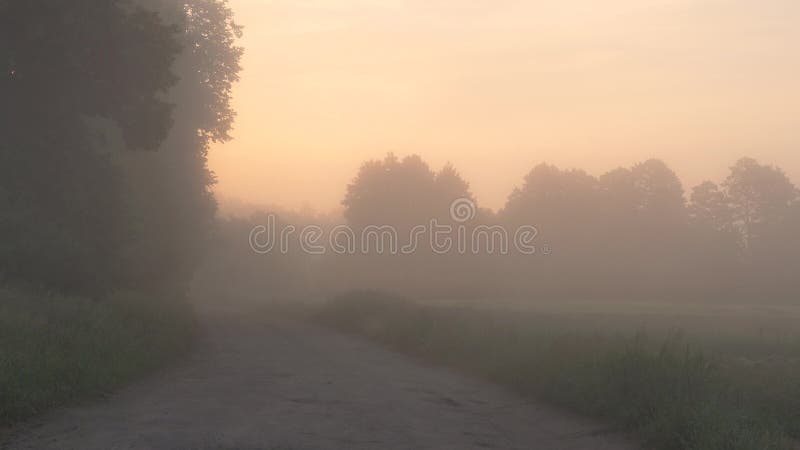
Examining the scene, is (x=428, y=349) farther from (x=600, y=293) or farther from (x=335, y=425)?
(x=600, y=293)

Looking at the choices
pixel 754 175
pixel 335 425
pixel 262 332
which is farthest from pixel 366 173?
pixel 335 425

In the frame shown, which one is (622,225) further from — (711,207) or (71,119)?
(71,119)

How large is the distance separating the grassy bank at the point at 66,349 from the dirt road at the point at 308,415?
487 mm

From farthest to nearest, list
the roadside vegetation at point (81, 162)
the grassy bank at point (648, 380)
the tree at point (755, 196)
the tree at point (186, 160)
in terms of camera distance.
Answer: the tree at point (755, 196) → the tree at point (186, 160) → the roadside vegetation at point (81, 162) → the grassy bank at point (648, 380)

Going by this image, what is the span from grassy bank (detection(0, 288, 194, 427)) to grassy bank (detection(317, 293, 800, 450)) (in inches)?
328

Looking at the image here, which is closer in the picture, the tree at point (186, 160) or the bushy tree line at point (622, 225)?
the tree at point (186, 160)

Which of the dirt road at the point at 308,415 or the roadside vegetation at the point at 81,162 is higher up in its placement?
the roadside vegetation at the point at 81,162

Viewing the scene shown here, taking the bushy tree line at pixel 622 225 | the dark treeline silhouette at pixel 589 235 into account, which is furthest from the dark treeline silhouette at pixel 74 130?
the bushy tree line at pixel 622 225

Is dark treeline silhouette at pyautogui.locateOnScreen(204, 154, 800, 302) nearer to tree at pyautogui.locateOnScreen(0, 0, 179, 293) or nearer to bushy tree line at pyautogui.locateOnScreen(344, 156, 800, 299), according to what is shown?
bushy tree line at pyautogui.locateOnScreen(344, 156, 800, 299)

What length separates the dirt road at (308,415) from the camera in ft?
32.0

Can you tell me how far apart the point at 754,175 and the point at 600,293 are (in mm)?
25769

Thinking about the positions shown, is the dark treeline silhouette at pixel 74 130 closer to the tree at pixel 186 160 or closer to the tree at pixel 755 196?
the tree at pixel 186 160

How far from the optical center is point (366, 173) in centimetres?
9600

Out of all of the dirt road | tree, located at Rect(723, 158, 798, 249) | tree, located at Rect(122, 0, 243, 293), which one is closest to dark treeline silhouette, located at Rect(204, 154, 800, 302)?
tree, located at Rect(723, 158, 798, 249)
